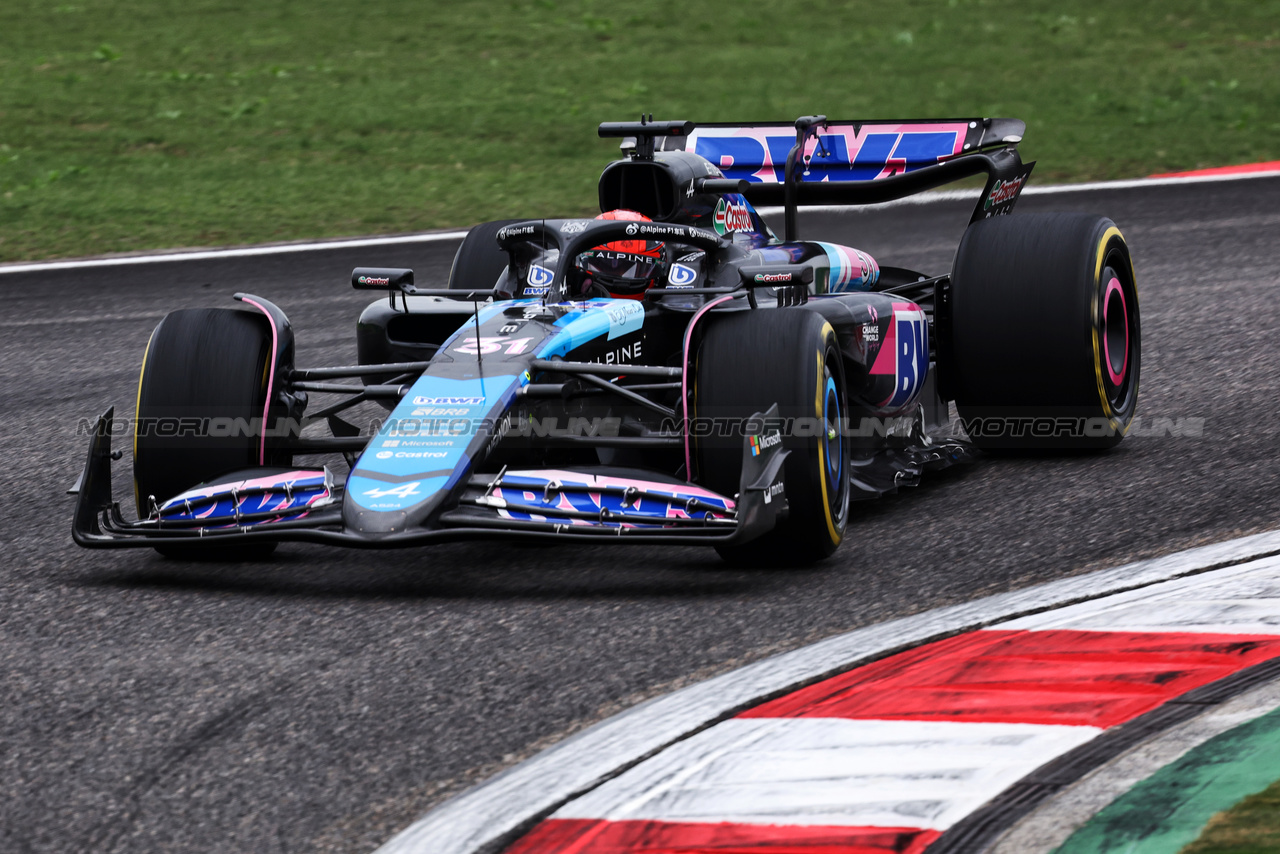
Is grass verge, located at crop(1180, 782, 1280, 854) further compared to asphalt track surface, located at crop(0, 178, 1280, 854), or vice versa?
asphalt track surface, located at crop(0, 178, 1280, 854)

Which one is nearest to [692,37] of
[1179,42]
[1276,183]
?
[1179,42]

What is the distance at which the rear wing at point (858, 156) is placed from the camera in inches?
286

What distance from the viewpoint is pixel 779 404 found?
507 cm

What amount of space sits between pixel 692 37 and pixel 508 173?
6876mm

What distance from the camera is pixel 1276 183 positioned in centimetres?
1391

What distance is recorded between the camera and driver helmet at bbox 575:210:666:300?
6.14m

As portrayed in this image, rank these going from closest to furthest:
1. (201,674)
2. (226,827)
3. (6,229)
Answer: (226,827), (201,674), (6,229)

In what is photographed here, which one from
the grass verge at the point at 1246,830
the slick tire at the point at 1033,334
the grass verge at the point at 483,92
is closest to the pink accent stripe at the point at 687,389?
the slick tire at the point at 1033,334

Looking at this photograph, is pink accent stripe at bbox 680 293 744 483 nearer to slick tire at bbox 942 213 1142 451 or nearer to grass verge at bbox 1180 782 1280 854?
slick tire at bbox 942 213 1142 451

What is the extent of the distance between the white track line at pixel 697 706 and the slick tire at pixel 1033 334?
1330 mm

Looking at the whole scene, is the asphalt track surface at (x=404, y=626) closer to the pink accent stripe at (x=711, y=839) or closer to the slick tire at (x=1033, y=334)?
the slick tire at (x=1033, y=334)

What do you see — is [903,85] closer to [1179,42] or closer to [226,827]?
[1179,42]

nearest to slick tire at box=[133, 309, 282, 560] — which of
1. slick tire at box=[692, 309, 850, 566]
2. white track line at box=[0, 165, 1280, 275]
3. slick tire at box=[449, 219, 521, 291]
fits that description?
slick tire at box=[692, 309, 850, 566]

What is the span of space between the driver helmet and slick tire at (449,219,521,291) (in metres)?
1.45
